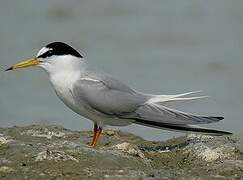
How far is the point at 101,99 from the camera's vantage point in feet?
21.6

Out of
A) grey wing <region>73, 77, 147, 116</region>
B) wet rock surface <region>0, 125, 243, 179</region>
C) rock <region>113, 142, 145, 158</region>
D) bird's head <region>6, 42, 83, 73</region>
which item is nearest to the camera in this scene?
wet rock surface <region>0, 125, 243, 179</region>

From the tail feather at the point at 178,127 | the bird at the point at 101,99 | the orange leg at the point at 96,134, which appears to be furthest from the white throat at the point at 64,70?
the tail feather at the point at 178,127

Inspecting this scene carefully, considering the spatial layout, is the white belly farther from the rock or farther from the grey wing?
the rock

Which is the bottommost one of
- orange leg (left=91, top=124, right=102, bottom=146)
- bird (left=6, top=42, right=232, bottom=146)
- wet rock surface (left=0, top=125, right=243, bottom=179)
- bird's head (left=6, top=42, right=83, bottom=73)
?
wet rock surface (left=0, top=125, right=243, bottom=179)

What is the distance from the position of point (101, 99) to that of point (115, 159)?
0.99 meters

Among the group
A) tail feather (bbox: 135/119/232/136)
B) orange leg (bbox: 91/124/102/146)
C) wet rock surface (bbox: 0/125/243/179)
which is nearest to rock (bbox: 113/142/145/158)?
wet rock surface (bbox: 0/125/243/179)

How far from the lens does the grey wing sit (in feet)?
21.4

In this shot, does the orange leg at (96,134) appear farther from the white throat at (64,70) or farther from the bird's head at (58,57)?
the bird's head at (58,57)

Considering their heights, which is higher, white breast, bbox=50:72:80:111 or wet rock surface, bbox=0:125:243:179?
white breast, bbox=50:72:80:111

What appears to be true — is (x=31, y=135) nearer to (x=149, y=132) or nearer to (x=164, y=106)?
(x=164, y=106)

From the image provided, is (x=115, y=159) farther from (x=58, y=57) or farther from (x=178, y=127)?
(x=58, y=57)

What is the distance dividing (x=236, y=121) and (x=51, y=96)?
256 cm

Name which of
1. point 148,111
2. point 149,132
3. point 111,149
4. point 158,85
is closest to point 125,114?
point 148,111

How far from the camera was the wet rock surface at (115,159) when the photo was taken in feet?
17.8
